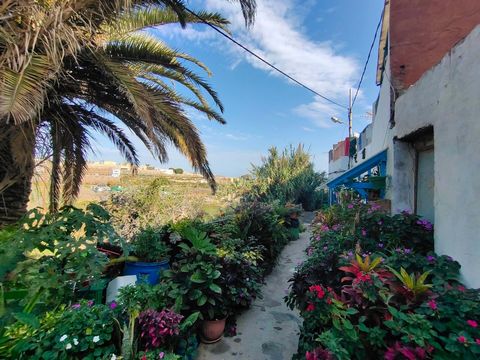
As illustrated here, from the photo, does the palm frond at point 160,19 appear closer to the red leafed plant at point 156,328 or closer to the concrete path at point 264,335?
the red leafed plant at point 156,328

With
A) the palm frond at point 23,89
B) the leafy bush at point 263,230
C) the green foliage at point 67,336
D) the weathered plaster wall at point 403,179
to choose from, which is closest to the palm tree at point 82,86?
the palm frond at point 23,89

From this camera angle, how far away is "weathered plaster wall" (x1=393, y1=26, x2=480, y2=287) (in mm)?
2381

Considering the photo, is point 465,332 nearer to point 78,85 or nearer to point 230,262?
point 230,262

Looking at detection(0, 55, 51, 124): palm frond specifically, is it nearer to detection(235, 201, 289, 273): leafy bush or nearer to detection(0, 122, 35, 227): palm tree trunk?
detection(0, 122, 35, 227): palm tree trunk

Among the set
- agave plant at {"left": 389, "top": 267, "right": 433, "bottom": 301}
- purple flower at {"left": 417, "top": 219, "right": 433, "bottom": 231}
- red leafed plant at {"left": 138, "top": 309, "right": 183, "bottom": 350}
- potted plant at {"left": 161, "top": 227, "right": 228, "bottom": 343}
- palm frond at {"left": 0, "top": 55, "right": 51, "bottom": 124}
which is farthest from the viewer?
purple flower at {"left": 417, "top": 219, "right": 433, "bottom": 231}

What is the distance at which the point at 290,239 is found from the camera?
8.48 metres

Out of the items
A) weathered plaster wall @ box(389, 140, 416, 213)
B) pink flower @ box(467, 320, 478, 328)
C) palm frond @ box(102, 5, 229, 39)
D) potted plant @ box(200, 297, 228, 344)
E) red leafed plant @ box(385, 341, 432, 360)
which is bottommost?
potted plant @ box(200, 297, 228, 344)

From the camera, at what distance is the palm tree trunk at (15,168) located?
3.57 meters

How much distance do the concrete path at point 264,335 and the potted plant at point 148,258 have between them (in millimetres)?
1259

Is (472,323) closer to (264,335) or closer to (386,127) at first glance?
(264,335)

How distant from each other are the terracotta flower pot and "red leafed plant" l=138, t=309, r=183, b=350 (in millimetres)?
920

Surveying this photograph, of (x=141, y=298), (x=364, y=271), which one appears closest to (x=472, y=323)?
(x=364, y=271)

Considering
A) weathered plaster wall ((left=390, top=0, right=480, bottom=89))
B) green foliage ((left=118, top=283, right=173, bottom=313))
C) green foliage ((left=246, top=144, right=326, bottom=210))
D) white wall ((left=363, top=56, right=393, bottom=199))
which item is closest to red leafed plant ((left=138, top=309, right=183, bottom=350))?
green foliage ((left=118, top=283, right=173, bottom=313))

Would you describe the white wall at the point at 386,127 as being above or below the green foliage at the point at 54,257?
above
